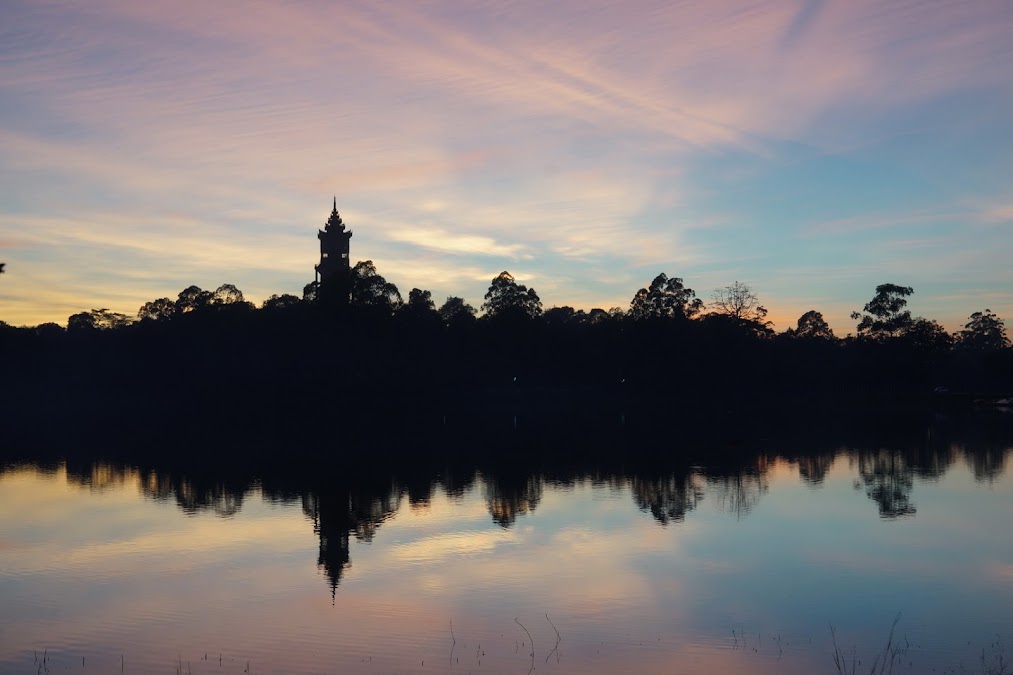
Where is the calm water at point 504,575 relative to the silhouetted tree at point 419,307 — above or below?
below

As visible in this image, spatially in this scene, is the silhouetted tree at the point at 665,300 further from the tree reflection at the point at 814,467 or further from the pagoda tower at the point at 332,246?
the tree reflection at the point at 814,467

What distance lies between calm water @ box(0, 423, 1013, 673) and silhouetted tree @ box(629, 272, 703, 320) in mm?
100070

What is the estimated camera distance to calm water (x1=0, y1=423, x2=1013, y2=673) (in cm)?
1647

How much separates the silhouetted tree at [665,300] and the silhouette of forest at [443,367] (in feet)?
0.73

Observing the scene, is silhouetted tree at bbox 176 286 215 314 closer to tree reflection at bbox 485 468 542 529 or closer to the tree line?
the tree line

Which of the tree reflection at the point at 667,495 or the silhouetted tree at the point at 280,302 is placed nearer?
the tree reflection at the point at 667,495

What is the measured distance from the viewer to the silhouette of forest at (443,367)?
9750cm

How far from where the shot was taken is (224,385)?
106 meters

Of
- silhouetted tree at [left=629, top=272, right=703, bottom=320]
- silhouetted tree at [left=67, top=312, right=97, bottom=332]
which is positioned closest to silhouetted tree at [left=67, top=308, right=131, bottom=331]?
silhouetted tree at [left=67, top=312, right=97, bottom=332]

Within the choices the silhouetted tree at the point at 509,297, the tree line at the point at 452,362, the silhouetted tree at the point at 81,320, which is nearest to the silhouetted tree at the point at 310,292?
the tree line at the point at 452,362

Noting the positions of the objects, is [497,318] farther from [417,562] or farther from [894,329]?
[417,562]

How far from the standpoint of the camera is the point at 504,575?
75.2 feet

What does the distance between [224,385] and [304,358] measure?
9732 mm

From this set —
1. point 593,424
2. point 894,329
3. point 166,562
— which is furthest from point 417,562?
point 894,329
